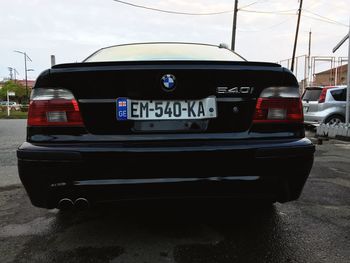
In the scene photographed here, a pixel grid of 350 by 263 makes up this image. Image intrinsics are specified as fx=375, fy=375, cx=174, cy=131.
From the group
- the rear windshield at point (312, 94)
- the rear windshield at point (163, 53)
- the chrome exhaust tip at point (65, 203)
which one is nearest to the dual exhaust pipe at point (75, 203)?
the chrome exhaust tip at point (65, 203)

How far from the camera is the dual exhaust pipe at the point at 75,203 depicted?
7.00ft

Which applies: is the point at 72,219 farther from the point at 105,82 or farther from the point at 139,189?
the point at 105,82

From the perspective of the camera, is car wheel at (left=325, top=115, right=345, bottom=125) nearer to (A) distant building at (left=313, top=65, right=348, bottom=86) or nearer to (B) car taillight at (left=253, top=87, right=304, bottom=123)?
(B) car taillight at (left=253, top=87, right=304, bottom=123)

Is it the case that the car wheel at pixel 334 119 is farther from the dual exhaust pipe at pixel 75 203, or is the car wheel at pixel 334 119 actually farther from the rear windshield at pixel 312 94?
the dual exhaust pipe at pixel 75 203

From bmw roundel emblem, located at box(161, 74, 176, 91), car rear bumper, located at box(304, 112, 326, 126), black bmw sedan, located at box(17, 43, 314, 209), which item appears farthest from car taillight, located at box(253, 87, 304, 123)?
car rear bumper, located at box(304, 112, 326, 126)

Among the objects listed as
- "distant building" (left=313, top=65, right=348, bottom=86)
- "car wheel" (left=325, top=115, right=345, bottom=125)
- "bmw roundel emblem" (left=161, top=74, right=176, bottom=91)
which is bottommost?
"car wheel" (left=325, top=115, right=345, bottom=125)

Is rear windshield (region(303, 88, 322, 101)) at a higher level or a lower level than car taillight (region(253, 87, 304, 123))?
higher

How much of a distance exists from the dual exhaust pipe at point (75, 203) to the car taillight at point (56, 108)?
17.1 inches

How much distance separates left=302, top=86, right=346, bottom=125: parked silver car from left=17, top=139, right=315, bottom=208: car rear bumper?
9.02 m

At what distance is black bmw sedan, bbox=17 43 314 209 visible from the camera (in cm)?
210

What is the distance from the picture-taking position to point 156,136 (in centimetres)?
214

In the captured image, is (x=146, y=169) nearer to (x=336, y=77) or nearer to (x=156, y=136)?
(x=156, y=136)

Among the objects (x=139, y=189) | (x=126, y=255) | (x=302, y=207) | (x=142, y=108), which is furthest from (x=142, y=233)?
(x=302, y=207)

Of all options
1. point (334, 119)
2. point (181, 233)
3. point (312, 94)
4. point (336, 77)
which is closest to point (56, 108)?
point (181, 233)
